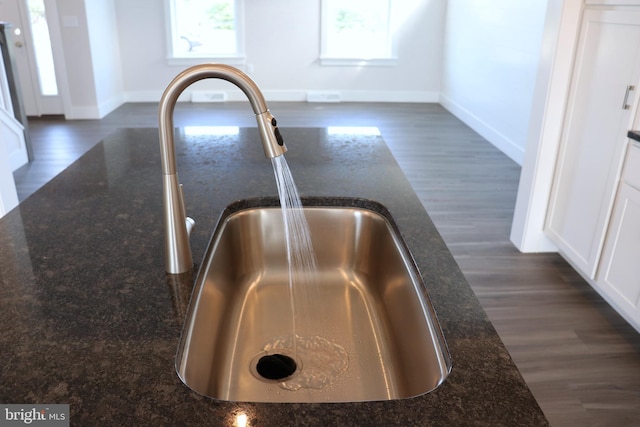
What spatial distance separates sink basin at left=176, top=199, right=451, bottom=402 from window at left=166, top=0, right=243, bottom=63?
6.04 metres

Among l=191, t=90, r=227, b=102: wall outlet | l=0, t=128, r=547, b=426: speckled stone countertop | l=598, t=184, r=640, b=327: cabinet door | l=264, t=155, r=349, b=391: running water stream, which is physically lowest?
l=191, t=90, r=227, b=102: wall outlet

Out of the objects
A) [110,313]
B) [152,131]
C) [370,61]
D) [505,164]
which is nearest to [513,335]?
[152,131]

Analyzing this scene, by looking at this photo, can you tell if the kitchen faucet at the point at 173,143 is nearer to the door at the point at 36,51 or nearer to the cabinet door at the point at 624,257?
the cabinet door at the point at 624,257

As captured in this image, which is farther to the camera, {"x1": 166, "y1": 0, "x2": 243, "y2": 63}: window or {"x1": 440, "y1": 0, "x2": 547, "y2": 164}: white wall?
{"x1": 166, "y1": 0, "x2": 243, "y2": 63}: window

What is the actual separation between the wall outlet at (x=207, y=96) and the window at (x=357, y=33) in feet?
4.74

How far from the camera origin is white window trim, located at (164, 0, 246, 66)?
668 cm

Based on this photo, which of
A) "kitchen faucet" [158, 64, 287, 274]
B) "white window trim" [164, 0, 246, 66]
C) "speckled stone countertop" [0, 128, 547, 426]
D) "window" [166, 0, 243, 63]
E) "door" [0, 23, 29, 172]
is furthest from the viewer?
"window" [166, 0, 243, 63]

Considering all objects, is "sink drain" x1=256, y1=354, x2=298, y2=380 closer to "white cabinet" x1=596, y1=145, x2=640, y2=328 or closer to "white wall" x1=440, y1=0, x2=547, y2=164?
"white cabinet" x1=596, y1=145, x2=640, y2=328

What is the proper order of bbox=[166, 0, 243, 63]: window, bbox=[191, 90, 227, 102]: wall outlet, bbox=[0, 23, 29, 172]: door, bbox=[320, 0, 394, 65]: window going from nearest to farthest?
bbox=[0, 23, 29, 172]: door, bbox=[166, 0, 243, 63]: window, bbox=[320, 0, 394, 65]: window, bbox=[191, 90, 227, 102]: wall outlet

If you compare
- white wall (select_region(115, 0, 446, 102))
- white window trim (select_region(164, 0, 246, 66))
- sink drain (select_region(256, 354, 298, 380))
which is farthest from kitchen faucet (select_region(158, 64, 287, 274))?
white wall (select_region(115, 0, 446, 102))

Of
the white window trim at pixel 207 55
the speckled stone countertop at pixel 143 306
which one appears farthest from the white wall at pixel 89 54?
the speckled stone countertop at pixel 143 306

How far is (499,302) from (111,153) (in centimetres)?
187

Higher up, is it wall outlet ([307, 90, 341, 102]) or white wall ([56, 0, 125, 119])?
white wall ([56, 0, 125, 119])

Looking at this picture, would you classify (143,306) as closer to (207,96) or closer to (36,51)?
(36,51)
